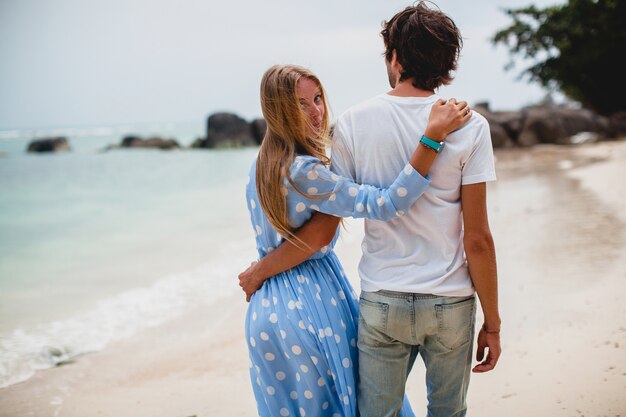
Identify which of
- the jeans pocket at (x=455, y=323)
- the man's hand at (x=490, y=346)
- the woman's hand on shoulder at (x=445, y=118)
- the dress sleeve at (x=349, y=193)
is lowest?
the man's hand at (x=490, y=346)

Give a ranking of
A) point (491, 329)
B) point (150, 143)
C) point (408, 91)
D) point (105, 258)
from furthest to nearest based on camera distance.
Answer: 1. point (150, 143)
2. point (105, 258)
3. point (491, 329)
4. point (408, 91)

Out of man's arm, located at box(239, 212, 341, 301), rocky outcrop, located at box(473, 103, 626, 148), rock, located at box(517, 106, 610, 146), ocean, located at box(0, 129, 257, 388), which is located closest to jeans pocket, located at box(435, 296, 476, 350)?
man's arm, located at box(239, 212, 341, 301)

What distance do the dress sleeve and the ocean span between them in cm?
410

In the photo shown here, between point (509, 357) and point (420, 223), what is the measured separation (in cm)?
240

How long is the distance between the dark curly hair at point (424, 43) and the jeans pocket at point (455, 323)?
72 cm

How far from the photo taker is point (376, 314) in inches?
79.5

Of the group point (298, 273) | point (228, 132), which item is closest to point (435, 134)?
point (298, 273)

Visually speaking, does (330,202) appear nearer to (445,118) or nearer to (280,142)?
(280,142)

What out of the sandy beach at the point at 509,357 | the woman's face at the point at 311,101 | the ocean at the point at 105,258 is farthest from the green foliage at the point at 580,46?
the woman's face at the point at 311,101

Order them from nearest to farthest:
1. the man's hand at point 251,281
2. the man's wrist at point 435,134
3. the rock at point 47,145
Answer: the man's wrist at point 435,134
the man's hand at point 251,281
the rock at point 47,145

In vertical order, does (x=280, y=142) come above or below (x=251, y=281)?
above

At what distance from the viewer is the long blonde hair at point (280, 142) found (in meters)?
2.07

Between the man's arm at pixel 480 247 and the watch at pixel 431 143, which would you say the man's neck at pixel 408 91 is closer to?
the watch at pixel 431 143

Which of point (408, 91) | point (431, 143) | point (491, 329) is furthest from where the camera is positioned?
point (491, 329)
